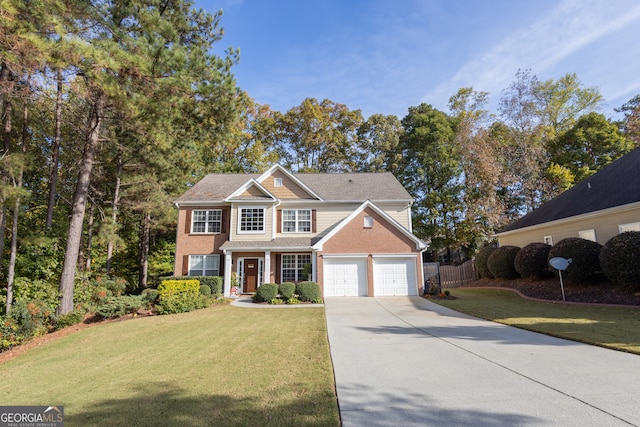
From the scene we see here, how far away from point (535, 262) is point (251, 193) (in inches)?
623

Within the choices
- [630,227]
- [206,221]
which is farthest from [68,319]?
[630,227]

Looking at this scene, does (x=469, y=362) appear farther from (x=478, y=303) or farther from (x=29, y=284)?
(x=29, y=284)

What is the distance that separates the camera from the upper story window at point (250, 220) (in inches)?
752

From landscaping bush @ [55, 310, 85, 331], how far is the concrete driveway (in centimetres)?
1084

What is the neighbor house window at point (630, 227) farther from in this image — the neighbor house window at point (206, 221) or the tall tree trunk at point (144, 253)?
the tall tree trunk at point (144, 253)

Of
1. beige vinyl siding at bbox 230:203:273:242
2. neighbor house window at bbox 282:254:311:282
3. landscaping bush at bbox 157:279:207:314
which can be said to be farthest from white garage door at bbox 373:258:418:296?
landscaping bush at bbox 157:279:207:314

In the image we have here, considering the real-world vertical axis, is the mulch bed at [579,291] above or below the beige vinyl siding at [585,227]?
below

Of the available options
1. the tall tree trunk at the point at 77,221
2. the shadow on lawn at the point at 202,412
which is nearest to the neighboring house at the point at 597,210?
the shadow on lawn at the point at 202,412

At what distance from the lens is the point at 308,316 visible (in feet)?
37.5

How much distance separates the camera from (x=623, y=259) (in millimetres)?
11430

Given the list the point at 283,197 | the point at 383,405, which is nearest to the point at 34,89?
the point at 283,197

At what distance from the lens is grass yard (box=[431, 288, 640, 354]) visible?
23.9ft

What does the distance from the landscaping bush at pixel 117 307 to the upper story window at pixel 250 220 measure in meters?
7.04

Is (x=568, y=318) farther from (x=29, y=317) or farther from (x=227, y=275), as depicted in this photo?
(x=29, y=317)
